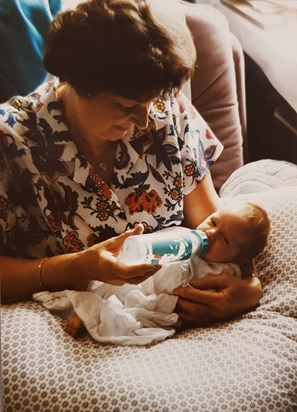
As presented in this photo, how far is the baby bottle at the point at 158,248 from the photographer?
0.77m

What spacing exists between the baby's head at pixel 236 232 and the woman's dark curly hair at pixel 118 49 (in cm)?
26

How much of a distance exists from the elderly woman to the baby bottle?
0.07ft

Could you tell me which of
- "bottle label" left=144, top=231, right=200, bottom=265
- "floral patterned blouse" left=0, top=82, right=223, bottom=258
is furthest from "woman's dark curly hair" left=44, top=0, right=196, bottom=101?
A: "bottle label" left=144, top=231, right=200, bottom=265

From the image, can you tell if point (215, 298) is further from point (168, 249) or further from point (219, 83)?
point (219, 83)

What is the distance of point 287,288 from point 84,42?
55cm

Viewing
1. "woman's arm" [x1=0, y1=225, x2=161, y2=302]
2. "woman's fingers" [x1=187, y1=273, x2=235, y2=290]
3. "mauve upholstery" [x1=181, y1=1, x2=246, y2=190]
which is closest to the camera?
"woman's arm" [x1=0, y1=225, x2=161, y2=302]

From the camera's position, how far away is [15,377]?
72cm

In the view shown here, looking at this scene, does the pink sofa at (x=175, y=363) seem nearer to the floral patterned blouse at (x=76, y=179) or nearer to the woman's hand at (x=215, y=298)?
the woman's hand at (x=215, y=298)

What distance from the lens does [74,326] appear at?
0.79 metres

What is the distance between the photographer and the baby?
79 cm

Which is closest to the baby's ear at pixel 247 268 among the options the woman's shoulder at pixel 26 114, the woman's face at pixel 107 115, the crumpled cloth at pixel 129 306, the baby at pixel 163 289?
the baby at pixel 163 289

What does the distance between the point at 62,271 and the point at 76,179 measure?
6.0 inches

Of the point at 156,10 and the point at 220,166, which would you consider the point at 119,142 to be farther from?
the point at 220,166

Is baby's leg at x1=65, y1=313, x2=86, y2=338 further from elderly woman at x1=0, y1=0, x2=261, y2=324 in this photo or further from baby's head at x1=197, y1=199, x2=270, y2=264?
baby's head at x1=197, y1=199, x2=270, y2=264
